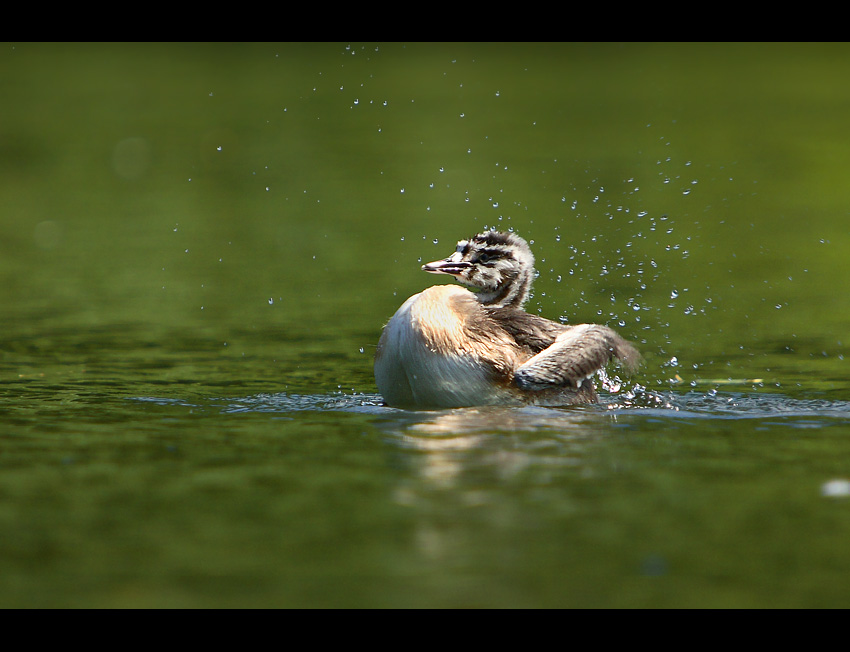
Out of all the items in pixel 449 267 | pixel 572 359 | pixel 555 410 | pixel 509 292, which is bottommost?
pixel 555 410

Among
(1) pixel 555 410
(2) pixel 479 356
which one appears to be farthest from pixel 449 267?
(1) pixel 555 410

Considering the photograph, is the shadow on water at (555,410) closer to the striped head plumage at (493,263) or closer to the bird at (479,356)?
the bird at (479,356)

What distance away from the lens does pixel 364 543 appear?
7.09m

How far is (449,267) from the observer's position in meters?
11.6

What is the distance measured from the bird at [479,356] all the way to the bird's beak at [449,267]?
0.09 feet

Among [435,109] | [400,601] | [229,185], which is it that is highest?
[435,109]

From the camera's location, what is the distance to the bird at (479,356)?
A: 10.7m

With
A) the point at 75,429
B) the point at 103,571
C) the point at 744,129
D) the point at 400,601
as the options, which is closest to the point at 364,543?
the point at 400,601

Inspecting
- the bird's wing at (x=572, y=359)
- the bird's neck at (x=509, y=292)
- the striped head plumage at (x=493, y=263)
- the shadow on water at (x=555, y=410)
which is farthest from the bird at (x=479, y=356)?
the bird's neck at (x=509, y=292)

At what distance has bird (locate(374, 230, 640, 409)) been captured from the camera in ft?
35.0

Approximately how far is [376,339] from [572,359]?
10.5 ft

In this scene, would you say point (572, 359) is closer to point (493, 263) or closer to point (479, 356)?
point (479, 356)

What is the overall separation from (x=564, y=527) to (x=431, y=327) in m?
3.60

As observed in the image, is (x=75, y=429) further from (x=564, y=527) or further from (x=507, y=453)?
(x=564, y=527)
